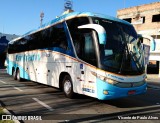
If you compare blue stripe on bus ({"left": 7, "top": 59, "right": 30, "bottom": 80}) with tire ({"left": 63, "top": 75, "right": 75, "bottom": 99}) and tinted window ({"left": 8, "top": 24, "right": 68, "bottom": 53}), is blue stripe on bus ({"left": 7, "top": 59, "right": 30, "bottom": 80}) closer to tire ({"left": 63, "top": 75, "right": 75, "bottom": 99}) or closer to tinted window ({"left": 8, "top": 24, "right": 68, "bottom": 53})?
tinted window ({"left": 8, "top": 24, "right": 68, "bottom": 53})

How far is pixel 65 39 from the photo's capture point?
10.9 meters

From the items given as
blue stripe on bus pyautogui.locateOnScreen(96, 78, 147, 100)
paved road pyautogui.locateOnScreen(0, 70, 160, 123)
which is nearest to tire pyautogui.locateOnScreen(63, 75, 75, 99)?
paved road pyautogui.locateOnScreen(0, 70, 160, 123)

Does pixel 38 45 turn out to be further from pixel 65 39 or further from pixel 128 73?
pixel 128 73

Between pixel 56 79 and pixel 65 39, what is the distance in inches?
81.4

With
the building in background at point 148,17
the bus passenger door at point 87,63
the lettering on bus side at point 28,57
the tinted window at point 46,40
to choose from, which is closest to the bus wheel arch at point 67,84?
the bus passenger door at point 87,63

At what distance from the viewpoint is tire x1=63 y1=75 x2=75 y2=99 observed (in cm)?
1068

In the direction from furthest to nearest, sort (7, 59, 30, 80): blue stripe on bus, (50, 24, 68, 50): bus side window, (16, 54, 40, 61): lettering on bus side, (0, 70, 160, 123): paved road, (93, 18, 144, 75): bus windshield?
(7, 59, 30, 80): blue stripe on bus → (16, 54, 40, 61): lettering on bus side → (50, 24, 68, 50): bus side window → (93, 18, 144, 75): bus windshield → (0, 70, 160, 123): paved road

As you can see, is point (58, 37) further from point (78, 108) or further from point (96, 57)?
point (78, 108)

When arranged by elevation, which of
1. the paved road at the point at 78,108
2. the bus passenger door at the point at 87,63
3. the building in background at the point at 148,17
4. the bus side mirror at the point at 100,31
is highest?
the building in background at the point at 148,17

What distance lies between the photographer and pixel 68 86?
1085cm

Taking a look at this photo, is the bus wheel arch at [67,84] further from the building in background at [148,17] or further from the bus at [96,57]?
the building in background at [148,17]

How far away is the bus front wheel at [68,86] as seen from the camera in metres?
10.7

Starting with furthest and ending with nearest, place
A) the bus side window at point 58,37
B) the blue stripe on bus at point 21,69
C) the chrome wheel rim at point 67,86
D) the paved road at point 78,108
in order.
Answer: the blue stripe on bus at point 21,69, the bus side window at point 58,37, the chrome wheel rim at point 67,86, the paved road at point 78,108

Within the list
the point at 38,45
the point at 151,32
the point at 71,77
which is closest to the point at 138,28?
the point at 151,32
